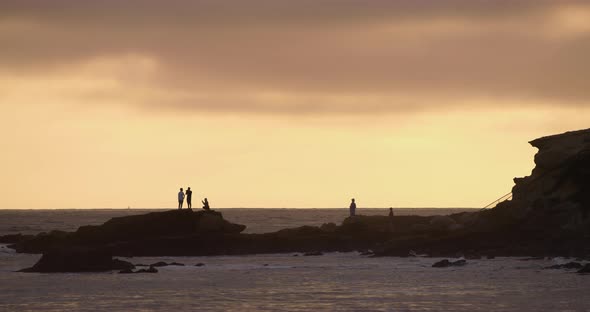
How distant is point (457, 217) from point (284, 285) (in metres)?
36.7

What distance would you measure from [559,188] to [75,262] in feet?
114

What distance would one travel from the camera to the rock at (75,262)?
195 ft

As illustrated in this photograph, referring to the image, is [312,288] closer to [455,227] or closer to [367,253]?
[367,253]

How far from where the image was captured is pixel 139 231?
256ft

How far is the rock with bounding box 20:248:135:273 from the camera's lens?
195ft

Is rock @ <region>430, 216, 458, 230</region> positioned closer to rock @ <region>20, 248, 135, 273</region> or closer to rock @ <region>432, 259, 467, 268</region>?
rock @ <region>432, 259, 467, 268</region>

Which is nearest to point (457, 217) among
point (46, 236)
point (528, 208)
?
point (528, 208)

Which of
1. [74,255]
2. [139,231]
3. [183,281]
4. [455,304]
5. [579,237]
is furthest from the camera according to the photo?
[139,231]

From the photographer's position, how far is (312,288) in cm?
4812

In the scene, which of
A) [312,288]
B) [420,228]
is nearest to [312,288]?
[312,288]

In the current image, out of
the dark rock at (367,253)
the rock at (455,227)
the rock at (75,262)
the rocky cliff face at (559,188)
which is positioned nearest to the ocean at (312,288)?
the rock at (75,262)

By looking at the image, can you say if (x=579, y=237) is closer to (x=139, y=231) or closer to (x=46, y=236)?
(x=139, y=231)

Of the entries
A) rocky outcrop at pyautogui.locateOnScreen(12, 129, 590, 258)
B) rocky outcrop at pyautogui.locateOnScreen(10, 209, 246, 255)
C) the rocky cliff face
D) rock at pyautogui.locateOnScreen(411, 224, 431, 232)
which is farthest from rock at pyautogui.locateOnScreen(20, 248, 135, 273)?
the rocky cliff face

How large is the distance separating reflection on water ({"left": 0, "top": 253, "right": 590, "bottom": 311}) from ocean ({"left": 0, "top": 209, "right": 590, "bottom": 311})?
42 mm
